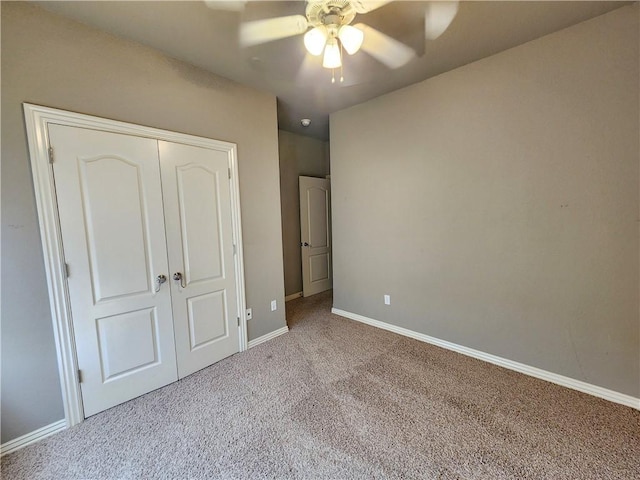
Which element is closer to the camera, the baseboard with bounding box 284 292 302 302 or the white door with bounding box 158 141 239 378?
the white door with bounding box 158 141 239 378

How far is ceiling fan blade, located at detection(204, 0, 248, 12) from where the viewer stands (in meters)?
1.58

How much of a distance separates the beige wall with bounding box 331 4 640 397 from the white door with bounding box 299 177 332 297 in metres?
1.44

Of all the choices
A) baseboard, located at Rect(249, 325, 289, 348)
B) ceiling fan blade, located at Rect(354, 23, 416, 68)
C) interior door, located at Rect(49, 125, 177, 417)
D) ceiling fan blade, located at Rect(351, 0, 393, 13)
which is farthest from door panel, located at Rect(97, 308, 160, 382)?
ceiling fan blade, located at Rect(354, 23, 416, 68)

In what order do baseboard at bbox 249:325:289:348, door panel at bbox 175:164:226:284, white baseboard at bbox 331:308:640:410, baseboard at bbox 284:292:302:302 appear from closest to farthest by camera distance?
white baseboard at bbox 331:308:640:410 → door panel at bbox 175:164:226:284 → baseboard at bbox 249:325:289:348 → baseboard at bbox 284:292:302:302

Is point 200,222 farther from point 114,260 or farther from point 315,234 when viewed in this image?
point 315,234

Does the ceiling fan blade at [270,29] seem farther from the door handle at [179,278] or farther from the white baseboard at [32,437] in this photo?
the white baseboard at [32,437]

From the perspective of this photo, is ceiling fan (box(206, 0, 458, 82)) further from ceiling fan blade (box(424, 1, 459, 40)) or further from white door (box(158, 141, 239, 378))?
white door (box(158, 141, 239, 378))

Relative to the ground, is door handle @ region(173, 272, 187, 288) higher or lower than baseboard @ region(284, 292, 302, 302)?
higher

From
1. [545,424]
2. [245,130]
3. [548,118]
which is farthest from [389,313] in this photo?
[245,130]

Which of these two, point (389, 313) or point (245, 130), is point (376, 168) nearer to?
point (245, 130)

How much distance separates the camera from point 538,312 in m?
2.17

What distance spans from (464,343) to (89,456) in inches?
118

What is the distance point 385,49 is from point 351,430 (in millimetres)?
2785

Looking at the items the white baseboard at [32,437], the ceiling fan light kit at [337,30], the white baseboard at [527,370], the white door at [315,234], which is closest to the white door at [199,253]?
the white baseboard at [32,437]
